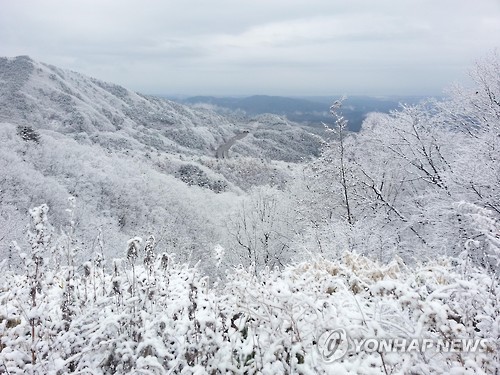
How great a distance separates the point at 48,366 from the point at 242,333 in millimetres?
1765

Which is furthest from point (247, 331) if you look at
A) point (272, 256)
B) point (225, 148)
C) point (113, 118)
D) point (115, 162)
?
point (113, 118)

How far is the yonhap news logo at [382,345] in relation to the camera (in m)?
2.66

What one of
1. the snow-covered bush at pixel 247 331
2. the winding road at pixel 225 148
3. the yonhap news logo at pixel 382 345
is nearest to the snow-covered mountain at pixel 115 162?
the snow-covered bush at pixel 247 331

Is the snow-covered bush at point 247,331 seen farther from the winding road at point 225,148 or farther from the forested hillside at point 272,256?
the winding road at point 225,148

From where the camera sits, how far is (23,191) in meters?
24.4

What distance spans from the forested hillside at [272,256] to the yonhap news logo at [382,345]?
0.19ft

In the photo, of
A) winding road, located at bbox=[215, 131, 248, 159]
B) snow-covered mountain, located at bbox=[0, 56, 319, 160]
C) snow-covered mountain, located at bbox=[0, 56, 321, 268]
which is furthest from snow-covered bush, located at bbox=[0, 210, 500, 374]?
winding road, located at bbox=[215, 131, 248, 159]

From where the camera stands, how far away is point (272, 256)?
25797mm

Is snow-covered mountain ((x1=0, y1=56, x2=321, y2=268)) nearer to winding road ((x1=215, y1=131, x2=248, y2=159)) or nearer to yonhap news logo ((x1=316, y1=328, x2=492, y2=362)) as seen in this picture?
yonhap news logo ((x1=316, y1=328, x2=492, y2=362))

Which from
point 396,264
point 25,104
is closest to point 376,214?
point 396,264

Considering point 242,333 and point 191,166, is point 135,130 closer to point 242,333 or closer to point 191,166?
point 191,166

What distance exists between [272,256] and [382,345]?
23392 millimetres

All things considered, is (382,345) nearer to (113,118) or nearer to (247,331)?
(247,331)

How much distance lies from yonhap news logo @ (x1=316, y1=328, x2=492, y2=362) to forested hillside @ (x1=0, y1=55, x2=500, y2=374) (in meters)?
0.06
